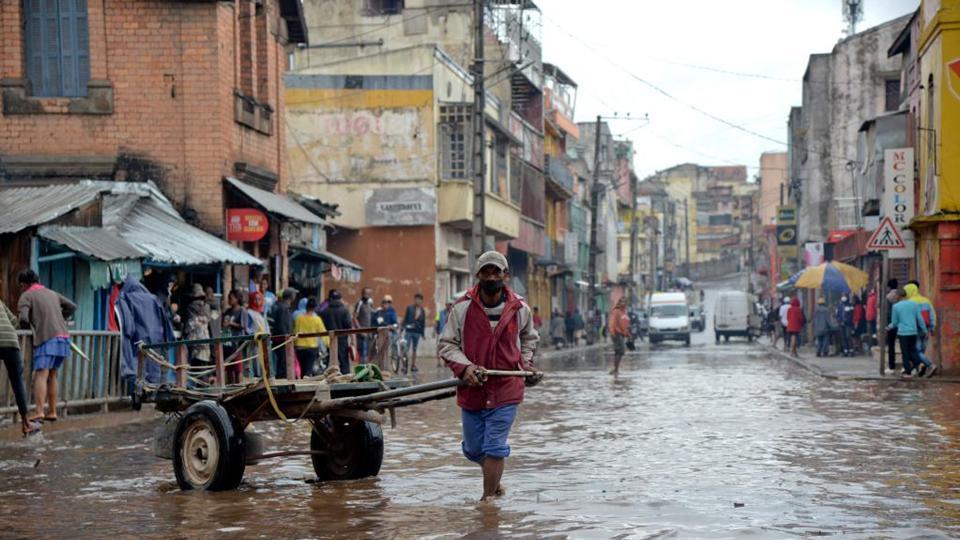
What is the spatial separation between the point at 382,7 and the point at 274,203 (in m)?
25.8

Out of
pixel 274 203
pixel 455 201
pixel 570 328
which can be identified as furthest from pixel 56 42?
pixel 570 328

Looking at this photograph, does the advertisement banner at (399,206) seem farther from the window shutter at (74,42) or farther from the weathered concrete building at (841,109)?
the weathered concrete building at (841,109)

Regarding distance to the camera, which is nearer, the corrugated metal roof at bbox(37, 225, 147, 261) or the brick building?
the corrugated metal roof at bbox(37, 225, 147, 261)

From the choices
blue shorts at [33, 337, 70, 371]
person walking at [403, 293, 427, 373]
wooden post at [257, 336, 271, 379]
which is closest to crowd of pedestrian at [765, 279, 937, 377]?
person walking at [403, 293, 427, 373]

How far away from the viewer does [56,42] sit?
25766 millimetres

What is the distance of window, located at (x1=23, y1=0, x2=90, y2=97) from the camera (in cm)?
2577

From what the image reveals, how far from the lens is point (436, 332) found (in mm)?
42875

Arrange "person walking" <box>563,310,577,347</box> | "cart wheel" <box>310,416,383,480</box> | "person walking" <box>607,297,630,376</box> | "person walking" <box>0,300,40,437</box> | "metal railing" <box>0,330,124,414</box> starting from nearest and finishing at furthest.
Result: "cart wheel" <box>310,416,383,480</box> → "person walking" <box>0,300,40,437</box> → "metal railing" <box>0,330,124,414</box> → "person walking" <box>607,297,630,376</box> → "person walking" <box>563,310,577,347</box>

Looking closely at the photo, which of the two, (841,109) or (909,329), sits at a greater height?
(841,109)

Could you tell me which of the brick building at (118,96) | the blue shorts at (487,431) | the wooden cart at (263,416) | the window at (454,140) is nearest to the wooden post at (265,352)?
the wooden cart at (263,416)

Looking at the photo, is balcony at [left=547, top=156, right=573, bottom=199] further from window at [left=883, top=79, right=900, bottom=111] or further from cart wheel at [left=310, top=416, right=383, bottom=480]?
cart wheel at [left=310, top=416, right=383, bottom=480]

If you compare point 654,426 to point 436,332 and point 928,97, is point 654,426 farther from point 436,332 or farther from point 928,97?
point 436,332

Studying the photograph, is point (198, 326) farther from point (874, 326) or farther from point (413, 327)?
point (874, 326)

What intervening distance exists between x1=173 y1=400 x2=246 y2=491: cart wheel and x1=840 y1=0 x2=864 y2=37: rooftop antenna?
60164 millimetres
